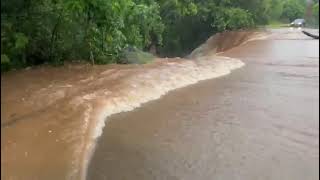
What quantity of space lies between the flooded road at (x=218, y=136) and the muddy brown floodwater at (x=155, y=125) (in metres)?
0.02

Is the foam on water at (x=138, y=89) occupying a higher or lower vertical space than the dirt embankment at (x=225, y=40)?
higher

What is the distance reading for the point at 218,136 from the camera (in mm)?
8125

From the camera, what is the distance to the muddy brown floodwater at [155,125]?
646 centimetres

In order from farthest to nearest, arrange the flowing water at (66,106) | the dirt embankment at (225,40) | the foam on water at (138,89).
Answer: the dirt embankment at (225,40) < the foam on water at (138,89) < the flowing water at (66,106)

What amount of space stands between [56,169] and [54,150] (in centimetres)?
75

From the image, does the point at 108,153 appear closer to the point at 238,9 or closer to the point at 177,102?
the point at 177,102

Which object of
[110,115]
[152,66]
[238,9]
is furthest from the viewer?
[238,9]

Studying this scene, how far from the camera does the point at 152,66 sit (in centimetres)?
1470

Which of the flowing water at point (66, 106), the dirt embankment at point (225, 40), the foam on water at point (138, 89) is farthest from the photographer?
the dirt embankment at point (225, 40)

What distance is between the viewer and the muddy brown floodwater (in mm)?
6465

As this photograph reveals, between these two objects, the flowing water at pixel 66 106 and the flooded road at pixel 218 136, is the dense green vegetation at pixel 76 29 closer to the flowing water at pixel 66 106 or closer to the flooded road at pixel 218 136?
the flowing water at pixel 66 106

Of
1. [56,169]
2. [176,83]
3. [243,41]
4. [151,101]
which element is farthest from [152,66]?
[243,41]

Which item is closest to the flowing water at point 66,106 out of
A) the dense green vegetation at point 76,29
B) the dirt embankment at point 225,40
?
the dense green vegetation at point 76,29

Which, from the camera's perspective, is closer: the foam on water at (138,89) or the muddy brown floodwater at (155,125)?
the muddy brown floodwater at (155,125)
